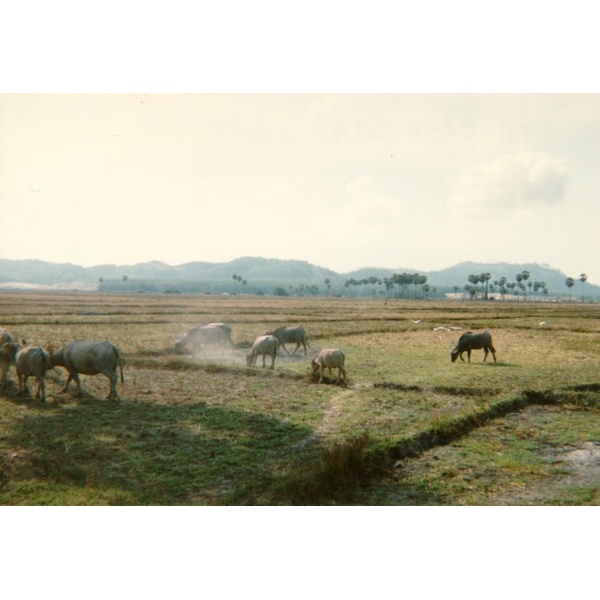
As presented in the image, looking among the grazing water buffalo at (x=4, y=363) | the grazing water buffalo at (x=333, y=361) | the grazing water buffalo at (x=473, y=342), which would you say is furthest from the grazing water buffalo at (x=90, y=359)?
the grazing water buffalo at (x=473, y=342)

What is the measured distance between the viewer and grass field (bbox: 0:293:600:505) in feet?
31.0

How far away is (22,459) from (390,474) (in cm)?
804

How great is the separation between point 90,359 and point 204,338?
10.0 m

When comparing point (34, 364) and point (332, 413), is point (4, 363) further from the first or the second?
point (332, 413)

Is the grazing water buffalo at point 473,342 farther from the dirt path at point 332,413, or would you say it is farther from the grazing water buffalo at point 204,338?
the grazing water buffalo at point 204,338

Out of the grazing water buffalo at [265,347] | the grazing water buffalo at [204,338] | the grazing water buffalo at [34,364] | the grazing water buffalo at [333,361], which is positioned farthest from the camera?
the grazing water buffalo at [204,338]

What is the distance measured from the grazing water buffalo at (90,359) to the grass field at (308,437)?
82 centimetres

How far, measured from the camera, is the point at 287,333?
83.5 feet

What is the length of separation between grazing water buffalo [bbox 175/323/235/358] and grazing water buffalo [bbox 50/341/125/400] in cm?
897

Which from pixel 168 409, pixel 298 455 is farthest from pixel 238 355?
pixel 298 455

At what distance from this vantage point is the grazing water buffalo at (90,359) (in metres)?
15.3

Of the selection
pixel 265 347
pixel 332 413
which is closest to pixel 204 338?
pixel 265 347

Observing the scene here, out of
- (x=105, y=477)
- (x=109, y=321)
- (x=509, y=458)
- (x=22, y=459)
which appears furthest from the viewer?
(x=109, y=321)

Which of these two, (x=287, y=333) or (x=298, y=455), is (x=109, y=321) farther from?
(x=298, y=455)
